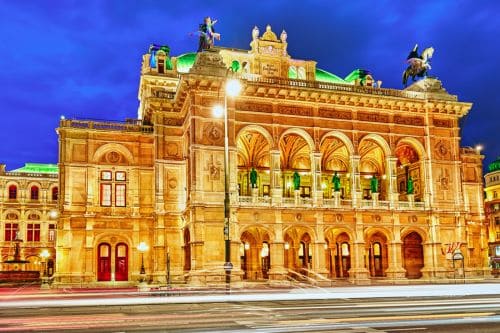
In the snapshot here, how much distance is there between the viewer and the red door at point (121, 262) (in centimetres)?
4509

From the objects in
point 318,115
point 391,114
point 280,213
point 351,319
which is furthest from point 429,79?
point 351,319

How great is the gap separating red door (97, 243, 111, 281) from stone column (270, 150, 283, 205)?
13847 millimetres

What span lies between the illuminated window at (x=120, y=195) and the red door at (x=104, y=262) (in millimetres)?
3374

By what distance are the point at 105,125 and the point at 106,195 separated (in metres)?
5.67

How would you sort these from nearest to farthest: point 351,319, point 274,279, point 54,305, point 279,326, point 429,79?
point 279,326
point 351,319
point 54,305
point 274,279
point 429,79

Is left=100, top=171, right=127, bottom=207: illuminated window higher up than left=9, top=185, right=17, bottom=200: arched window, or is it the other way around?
left=9, top=185, right=17, bottom=200: arched window

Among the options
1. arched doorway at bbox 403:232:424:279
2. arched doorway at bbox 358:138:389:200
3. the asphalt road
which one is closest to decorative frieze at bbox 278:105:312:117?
arched doorway at bbox 358:138:389:200

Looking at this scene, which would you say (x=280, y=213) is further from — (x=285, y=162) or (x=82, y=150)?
(x=82, y=150)

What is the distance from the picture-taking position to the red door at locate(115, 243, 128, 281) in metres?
45.1

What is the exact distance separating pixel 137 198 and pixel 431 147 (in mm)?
24257

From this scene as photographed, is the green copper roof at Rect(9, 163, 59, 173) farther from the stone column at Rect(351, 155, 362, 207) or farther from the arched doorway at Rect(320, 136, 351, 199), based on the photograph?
the stone column at Rect(351, 155, 362, 207)

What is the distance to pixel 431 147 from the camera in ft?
155

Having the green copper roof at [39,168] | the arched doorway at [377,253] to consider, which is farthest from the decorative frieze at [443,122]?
the green copper roof at [39,168]

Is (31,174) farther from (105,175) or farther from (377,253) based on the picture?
(377,253)
